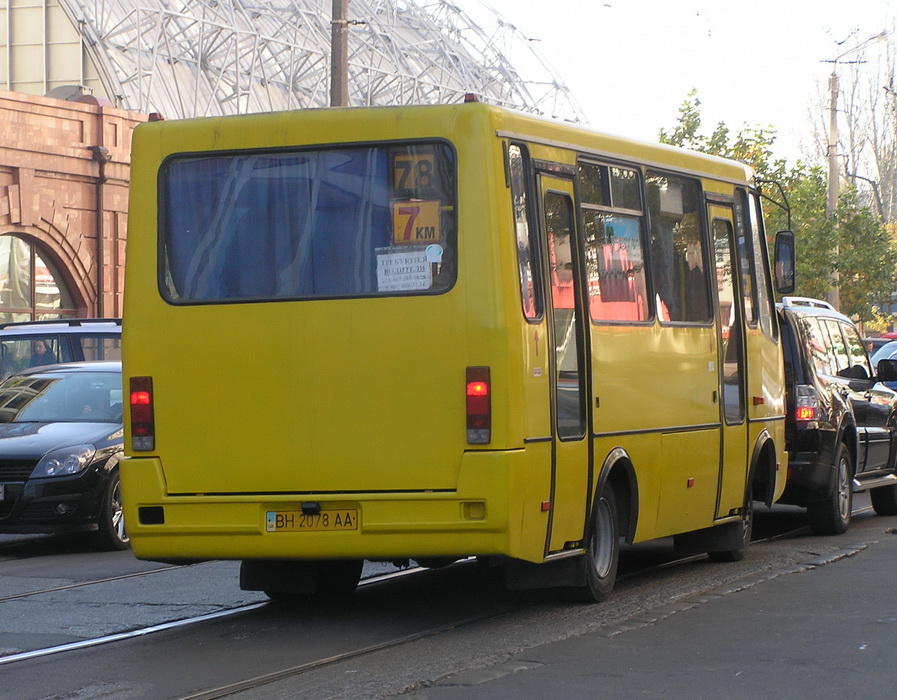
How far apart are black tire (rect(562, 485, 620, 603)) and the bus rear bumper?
0.79 m

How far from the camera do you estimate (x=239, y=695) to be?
275 inches

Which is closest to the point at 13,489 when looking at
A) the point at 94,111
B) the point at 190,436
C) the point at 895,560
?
the point at 190,436

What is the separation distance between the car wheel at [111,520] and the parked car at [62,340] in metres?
4.16

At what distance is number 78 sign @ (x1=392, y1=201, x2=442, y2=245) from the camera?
8586 mm

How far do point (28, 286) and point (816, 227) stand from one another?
19876 millimetres

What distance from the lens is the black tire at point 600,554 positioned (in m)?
9.50

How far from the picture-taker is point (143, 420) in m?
8.95

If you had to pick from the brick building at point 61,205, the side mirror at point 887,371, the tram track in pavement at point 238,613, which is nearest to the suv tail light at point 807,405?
the side mirror at point 887,371

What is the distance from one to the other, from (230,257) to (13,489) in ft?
16.5

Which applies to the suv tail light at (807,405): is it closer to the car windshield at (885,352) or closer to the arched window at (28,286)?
the car windshield at (885,352)

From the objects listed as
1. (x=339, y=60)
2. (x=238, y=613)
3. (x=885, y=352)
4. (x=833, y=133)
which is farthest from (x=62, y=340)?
(x=833, y=133)

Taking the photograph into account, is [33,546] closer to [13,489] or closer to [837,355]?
[13,489]

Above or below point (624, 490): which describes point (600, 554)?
below

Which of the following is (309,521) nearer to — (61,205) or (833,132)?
(61,205)
